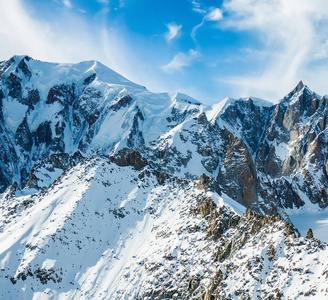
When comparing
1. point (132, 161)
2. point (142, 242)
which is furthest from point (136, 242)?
point (132, 161)

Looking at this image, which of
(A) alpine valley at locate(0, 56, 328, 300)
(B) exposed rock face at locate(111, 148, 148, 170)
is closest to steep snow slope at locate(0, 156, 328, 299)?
(A) alpine valley at locate(0, 56, 328, 300)

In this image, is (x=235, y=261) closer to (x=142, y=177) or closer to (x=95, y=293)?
(x=95, y=293)

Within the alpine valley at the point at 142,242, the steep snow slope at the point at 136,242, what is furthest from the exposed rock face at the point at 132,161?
the steep snow slope at the point at 136,242

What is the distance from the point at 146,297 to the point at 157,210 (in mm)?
32824

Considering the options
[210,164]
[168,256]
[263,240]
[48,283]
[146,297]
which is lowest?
[48,283]

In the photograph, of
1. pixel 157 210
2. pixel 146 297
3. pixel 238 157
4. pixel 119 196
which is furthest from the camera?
pixel 238 157

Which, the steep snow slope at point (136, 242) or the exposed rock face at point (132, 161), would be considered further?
the exposed rock face at point (132, 161)

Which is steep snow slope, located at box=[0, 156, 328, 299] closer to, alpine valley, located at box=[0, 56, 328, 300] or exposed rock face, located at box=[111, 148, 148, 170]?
alpine valley, located at box=[0, 56, 328, 300]

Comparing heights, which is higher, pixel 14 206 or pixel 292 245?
pixel 292 245

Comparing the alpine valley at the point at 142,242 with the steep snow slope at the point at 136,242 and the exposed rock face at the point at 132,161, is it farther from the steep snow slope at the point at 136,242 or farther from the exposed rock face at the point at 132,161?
the exposed rock face at the point at 132,161

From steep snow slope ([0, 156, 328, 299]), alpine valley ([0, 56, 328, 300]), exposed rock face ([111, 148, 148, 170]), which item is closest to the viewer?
alpine valley ([0, 56, 328, 300])

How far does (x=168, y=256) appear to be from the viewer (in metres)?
92.6

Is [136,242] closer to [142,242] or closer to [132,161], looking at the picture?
[142,242]

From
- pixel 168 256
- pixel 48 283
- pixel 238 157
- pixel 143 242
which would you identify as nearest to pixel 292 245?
pixel 168 256
